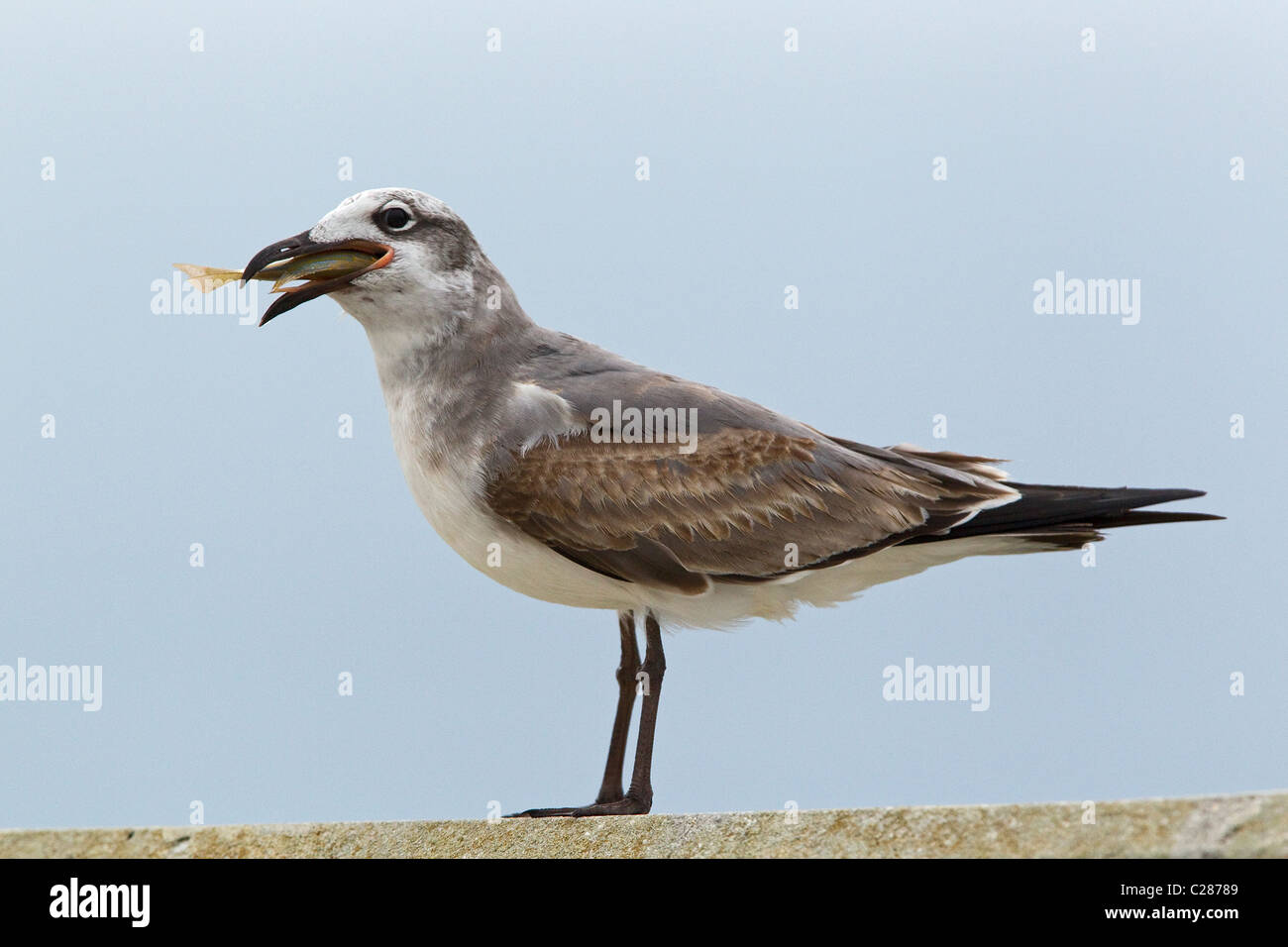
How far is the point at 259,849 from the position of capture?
207 inches

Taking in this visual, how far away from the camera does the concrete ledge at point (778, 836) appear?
4238 millimetres

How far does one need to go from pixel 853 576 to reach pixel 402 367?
2410 millimetres

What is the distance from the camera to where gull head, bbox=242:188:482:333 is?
21.3 feet

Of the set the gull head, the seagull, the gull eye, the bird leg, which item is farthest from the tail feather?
the gull eye

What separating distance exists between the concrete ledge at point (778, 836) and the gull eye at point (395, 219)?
9.33 ft

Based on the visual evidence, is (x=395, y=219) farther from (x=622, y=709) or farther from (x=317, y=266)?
(x=622, y=709)

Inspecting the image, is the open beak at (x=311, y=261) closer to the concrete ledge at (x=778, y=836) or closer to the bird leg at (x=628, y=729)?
the bird leg at (x=628, y=729)

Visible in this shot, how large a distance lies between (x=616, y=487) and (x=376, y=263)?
1.54m

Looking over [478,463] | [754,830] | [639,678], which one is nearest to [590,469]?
[478,463]

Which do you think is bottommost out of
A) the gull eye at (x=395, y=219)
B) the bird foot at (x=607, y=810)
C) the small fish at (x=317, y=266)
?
the bird foot at (x=607, y=810)

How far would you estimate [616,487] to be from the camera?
6.43 metres

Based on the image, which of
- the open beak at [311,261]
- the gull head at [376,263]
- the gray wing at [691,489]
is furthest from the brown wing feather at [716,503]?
the open beak at [311,261]
